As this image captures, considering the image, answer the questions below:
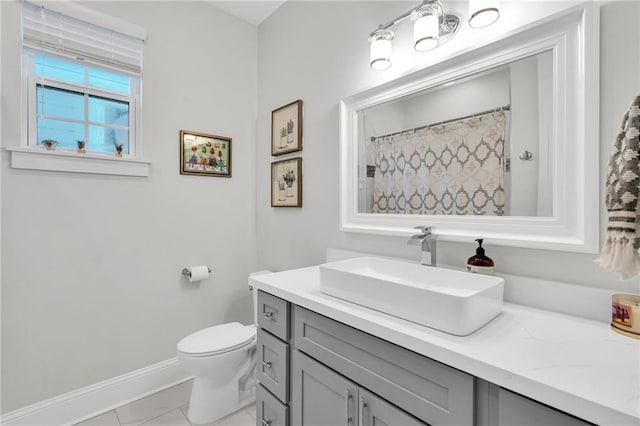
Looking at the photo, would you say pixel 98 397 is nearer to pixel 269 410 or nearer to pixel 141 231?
pixel 141 231

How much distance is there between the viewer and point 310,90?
6.36ft

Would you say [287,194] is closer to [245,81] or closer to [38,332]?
[245,81]

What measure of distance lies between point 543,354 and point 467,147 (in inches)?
31.1

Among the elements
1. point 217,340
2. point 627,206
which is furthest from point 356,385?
point 217,340

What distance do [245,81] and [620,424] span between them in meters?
2.64

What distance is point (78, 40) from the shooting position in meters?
1.75

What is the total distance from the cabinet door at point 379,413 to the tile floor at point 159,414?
1118 millimetres

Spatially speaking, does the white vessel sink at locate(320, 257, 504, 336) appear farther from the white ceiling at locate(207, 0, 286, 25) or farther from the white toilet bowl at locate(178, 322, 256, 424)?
the white ceiling at locate(207, 0, 286, 25)

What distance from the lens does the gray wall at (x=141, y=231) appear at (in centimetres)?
158

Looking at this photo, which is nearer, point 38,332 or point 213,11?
point 38,332

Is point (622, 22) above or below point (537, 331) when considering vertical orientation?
above

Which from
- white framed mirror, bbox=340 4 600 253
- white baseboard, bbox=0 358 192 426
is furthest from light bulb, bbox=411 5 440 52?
white baseboard, bbox=0 358 192 426

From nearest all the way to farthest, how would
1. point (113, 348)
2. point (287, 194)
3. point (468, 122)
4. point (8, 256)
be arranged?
point (468, 122) → point (8, 256) → point (113, 348) → point (287, 194)

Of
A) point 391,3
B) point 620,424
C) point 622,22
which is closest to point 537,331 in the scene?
point 620,424
